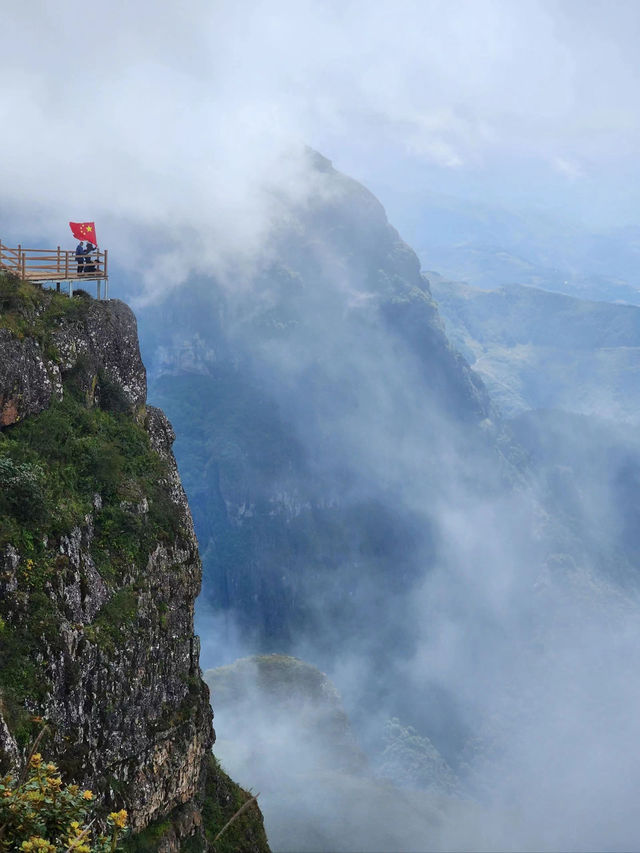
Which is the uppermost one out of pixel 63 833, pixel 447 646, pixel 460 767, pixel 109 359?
pixel 447 646

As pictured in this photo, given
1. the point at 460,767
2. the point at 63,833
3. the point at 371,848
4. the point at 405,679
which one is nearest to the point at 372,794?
the point at 371,848

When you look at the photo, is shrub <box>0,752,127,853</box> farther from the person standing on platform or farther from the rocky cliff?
the person standing on platform

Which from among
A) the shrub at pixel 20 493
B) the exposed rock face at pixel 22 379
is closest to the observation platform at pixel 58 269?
the exposed rock face at pixel 22 379

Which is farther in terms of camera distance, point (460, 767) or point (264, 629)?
point (264, 629)

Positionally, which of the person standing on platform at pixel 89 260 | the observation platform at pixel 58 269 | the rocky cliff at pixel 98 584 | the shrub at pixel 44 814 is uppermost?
the person standing on platform at pixel 89 260

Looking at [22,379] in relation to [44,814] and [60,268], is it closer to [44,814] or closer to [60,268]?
[60,268]

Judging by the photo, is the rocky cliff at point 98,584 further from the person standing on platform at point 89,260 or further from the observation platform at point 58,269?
the person standing on platform at point 89,260

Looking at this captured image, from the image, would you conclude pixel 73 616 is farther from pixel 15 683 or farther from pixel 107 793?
pixel 107 793

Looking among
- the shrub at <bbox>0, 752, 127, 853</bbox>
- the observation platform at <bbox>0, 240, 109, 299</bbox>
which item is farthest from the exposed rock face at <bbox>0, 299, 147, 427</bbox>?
the shrub at <bbox>0, 752, 127, 853</bbox>

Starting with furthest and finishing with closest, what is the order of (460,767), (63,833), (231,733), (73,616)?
(460,767) → (231,733) → (73,616) → (63,833)
